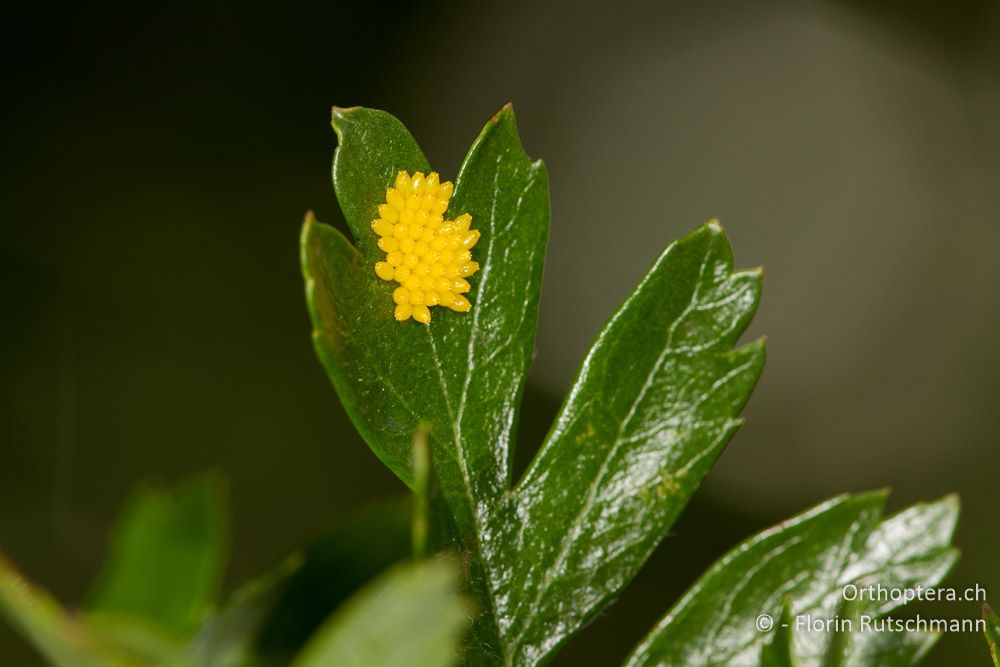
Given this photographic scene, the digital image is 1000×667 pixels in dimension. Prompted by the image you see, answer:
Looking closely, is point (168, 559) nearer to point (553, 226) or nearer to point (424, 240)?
point (424, 240)

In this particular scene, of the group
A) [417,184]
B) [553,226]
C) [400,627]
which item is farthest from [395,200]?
[553,226]

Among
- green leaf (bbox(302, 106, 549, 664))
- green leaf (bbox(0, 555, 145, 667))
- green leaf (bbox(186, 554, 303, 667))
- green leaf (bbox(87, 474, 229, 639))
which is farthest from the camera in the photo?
green leaf (bbox(87, 474, 229, 639))

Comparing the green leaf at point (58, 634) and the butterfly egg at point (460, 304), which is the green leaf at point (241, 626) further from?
the butterfly egg at point (460, 304)

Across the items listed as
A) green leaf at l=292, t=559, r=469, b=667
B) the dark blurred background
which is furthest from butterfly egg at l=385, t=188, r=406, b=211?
the dark blurred background

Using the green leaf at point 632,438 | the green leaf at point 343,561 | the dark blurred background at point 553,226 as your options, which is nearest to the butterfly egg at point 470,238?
the green leaf at point 632,438

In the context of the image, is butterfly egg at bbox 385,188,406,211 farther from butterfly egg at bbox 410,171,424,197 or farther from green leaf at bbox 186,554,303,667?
green leaf at bbox 186,554,303,667
